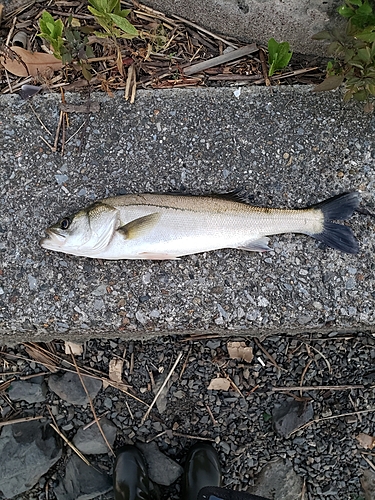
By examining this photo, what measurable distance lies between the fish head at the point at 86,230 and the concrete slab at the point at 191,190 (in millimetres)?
185

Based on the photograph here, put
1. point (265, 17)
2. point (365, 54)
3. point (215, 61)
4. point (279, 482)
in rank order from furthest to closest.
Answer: point (279, 482) < point (215, 61) < point (265, 17) < point (365, 54)

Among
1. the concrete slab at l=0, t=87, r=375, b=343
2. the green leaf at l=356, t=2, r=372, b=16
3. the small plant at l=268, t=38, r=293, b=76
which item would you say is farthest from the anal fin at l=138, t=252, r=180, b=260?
the green leaf at l=356, t=2, r=372, b=16

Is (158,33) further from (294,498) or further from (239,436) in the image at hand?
(294,498)

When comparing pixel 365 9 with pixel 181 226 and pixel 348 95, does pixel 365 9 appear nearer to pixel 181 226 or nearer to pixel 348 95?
pixel 348 95

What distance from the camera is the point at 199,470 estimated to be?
10.9 feet

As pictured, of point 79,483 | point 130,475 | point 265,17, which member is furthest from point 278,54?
point 79,483

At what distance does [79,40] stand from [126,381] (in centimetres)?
268

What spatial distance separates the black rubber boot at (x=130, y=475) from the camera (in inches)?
133

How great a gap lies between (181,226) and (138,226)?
0.29 metres

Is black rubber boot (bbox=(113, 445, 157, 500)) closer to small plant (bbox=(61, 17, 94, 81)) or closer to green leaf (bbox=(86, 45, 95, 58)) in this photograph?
small plant (bbox=(61, 17, 94, 81))

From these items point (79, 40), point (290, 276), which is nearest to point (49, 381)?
point (290, 276)

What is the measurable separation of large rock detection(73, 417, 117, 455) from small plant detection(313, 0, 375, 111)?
3140 millimetres

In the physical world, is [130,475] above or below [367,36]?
below

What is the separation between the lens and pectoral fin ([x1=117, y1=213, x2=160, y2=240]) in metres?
2.73
